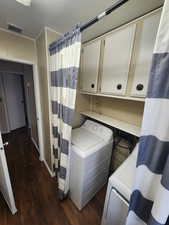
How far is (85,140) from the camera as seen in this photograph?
1.55m

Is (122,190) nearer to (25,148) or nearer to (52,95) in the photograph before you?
(52,95)

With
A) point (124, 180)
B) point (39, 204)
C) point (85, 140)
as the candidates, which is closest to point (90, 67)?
point (85, 140)

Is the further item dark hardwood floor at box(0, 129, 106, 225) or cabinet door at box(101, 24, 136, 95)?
dark hardwood floor at box(0, 129, 106, 225)

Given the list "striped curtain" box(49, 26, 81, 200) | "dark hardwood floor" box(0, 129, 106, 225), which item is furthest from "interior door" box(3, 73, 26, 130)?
"striped curtain" box(49, 26, 81, 200)

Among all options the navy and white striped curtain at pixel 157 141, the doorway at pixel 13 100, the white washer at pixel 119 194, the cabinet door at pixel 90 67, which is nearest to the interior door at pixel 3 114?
the doorway at pixel 13 100

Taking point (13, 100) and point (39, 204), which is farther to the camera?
point (13, 100)

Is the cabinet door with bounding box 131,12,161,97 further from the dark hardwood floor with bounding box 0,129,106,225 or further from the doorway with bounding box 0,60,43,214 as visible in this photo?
the doorway with bounding box 0,60,43,214

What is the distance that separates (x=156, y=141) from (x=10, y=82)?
428 centimetres

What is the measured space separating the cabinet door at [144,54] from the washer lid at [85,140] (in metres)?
0.83

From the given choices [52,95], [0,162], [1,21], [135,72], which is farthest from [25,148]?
[135,72]

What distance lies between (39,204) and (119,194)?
132cm

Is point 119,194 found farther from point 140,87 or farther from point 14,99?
point 14,99

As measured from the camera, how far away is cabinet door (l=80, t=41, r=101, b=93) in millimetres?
1591

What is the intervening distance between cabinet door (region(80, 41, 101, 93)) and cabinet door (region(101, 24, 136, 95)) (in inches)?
6.4
